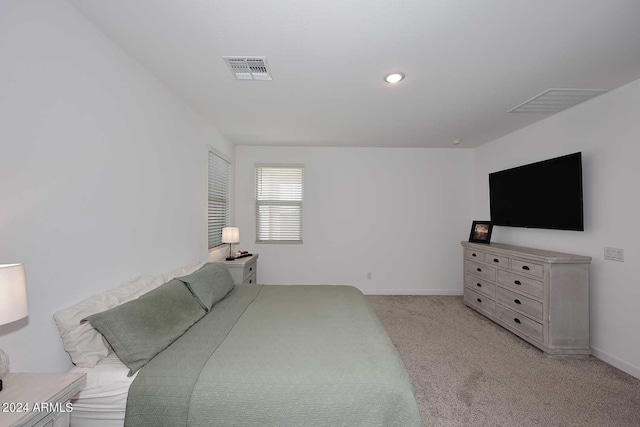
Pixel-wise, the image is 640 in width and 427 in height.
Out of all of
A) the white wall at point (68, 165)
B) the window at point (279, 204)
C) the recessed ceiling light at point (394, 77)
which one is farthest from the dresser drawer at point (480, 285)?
the white wall at point (68, 165)

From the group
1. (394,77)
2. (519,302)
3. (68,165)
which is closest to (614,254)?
(519,302)

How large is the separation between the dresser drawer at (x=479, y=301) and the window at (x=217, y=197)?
3.84 metres

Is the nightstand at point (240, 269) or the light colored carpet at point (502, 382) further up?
the nightstand at point (240, 269)

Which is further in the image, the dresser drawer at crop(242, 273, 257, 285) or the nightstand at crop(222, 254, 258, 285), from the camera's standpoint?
the dresser drawer at crop(242, 273, 257, 285)

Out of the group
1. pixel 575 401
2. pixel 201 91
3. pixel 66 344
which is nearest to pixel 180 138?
pixel 201 91

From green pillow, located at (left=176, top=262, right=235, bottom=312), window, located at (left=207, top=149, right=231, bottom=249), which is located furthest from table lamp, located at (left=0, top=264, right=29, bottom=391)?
window, located at (left=207, top=149, right=231, bottom=249)

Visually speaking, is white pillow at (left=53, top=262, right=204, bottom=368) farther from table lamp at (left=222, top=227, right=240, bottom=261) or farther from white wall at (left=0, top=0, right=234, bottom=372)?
table lamp at (left=222, top=227, right=240, bottom=261)

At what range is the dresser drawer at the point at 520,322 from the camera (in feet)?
9.23

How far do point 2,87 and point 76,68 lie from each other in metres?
0.48

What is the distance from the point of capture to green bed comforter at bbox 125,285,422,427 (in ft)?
4.13

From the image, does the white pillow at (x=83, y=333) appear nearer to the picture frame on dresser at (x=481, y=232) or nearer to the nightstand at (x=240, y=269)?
the nightstand at (x=240, y=269)

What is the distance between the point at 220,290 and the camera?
8.32 ft

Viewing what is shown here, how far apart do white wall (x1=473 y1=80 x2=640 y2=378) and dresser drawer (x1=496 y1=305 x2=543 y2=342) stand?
0.50 m

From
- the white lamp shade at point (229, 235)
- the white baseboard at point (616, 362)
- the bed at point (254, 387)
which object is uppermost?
the white lamp shade at point (229, 235)
